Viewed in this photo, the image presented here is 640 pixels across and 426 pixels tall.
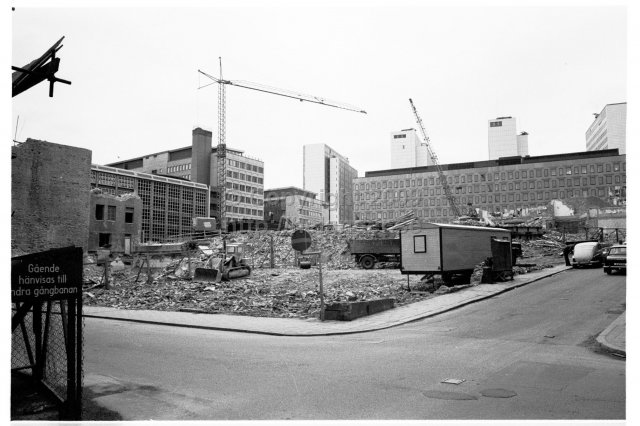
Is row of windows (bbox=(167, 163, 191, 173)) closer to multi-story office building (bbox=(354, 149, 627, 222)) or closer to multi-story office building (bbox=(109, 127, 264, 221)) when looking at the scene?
multi-story office building (bbox=(109, 127, 264, 221))

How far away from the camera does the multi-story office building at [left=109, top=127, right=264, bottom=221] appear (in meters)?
118

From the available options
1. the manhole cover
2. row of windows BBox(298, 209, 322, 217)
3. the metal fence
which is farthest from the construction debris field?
row of windows BBox(298, 209, 322, 217)

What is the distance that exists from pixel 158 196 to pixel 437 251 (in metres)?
83.0

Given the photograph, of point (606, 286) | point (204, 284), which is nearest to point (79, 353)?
point (204, 284)

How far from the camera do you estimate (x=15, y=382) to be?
6.74m

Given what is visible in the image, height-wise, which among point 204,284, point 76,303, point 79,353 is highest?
point 76,303

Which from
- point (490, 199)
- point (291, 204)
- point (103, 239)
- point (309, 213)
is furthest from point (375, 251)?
point (309, 213)

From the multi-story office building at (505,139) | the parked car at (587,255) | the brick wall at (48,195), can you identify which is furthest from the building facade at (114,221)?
the multi-story office building at (505,139)

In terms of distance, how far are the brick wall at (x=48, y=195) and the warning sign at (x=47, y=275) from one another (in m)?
24.0

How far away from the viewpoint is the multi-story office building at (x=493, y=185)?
115500mm

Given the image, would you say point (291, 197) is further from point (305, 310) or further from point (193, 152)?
point (305, 310)

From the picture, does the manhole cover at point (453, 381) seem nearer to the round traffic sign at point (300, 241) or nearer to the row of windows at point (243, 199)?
the round traffic sign at point (300, 241)

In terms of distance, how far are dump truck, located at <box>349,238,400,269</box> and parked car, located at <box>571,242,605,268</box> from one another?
480 inches
